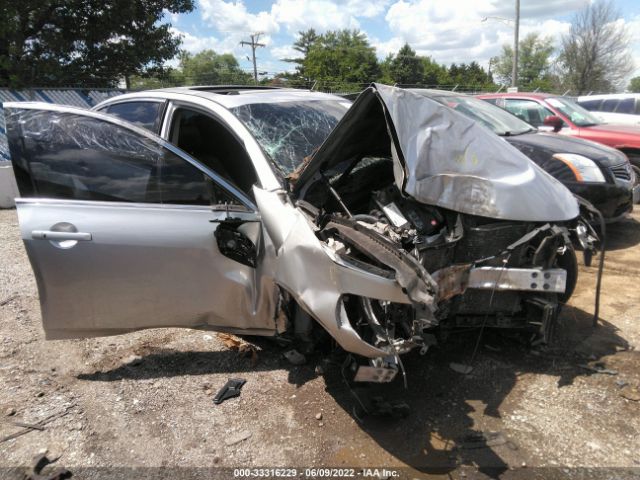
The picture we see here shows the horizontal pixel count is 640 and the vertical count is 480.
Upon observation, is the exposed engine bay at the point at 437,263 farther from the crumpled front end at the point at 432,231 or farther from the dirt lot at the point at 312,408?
the dirt lot at the point at 312,408

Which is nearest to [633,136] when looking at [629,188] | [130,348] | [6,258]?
[629,188]

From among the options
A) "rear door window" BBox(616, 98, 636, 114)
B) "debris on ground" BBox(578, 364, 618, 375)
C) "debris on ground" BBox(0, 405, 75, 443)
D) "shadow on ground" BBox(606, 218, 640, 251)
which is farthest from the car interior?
"rear door window" BBox(616, 98, 636, 114)

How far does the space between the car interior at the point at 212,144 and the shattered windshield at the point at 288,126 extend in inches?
11.9

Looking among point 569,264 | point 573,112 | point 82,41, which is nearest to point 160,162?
point 569,264

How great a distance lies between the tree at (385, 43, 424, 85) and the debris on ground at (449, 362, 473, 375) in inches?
2126

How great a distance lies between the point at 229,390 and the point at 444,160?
1889 millimetres

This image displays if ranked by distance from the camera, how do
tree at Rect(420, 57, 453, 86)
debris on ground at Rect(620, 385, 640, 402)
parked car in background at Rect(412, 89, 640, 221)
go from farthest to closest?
tree at Rect(420, 57, 453, 86), parked car in background at Rect(412, 89, 640, 221), debris on ground at Rect(620, 385, 640, 402)

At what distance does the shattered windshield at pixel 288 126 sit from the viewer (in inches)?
125

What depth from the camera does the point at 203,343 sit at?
3.54 metres

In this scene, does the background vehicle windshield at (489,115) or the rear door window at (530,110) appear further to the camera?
the rear door window at (530,110)

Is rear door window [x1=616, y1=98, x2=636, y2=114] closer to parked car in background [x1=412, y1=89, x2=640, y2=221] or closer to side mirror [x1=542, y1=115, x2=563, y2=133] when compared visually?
side mirror [x1=542, y1=115, x2=563, y2=133]

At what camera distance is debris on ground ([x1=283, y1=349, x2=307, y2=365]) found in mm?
3203

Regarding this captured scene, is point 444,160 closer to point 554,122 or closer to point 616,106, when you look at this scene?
point 554,122

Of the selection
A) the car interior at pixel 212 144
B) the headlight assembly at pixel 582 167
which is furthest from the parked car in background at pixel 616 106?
the car interior at pixel 212 144
